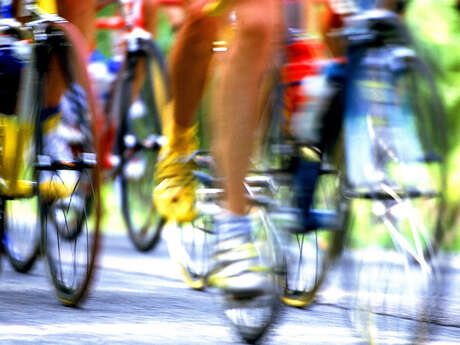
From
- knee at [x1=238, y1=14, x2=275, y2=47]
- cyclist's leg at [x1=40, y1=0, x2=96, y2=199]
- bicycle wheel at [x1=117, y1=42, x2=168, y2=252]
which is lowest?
bicycle wheel at [x1=117, y1=42, x2=168, y2=252]

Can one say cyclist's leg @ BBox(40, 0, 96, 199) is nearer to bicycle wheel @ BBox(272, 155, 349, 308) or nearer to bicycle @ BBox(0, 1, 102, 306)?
bicycle @ BBox(0, 1, 102, 306)

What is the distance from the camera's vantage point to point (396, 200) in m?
3.13

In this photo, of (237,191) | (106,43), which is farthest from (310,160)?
(106,43)

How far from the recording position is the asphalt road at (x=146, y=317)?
3652 millimetres

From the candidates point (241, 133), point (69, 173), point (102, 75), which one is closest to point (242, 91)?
point (241, 133)

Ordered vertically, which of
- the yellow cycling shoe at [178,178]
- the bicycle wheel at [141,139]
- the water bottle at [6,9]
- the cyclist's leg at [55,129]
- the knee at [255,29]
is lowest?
the bicycle wheel at [141,139]

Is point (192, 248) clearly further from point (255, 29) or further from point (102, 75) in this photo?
point (102, 75)

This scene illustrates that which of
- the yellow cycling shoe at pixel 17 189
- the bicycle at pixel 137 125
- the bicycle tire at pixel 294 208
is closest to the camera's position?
the bicycle tire at pixel 294 208

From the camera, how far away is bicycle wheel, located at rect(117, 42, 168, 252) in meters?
6.59

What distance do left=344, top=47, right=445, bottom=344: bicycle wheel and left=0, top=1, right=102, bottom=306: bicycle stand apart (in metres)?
1.18

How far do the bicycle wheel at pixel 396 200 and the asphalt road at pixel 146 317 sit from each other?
0.13 meters

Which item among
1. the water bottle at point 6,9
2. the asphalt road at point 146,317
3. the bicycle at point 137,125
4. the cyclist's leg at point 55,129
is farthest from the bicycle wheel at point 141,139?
the cyclist's leg at point 55,129

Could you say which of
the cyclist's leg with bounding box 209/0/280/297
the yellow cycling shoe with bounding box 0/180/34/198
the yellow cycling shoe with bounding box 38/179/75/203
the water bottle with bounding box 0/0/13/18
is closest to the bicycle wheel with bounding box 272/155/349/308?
the cyclist's leg with bounding box 209/0/280/297

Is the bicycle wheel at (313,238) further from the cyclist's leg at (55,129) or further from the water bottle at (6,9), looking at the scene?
the water bottle at (6,9)
